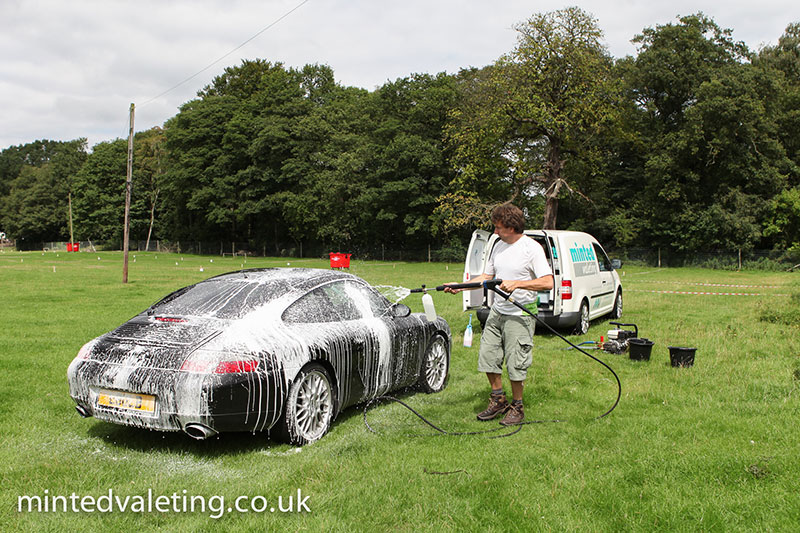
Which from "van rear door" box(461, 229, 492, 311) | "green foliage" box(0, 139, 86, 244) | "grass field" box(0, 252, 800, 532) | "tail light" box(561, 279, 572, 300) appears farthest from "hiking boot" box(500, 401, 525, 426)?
"green foliage" box(0, 139, 86, 244)

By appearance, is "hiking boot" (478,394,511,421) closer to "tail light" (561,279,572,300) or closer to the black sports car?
the black sports car

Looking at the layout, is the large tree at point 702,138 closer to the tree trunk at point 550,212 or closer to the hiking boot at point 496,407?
the tree trunk at point 550,212

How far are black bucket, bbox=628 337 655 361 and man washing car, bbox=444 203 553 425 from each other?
379 cm

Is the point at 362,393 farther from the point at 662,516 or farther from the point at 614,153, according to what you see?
the point at 614,153

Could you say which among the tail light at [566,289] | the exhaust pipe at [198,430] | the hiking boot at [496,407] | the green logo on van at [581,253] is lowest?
the hiking boot at [496,407]

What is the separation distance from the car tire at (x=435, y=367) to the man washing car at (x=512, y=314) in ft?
3.48

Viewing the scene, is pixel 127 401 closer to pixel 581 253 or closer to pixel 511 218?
pixel 511 218

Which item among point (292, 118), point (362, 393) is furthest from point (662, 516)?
point (292, 118)

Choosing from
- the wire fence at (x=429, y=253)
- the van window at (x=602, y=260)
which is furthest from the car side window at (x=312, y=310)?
the wire fence at (x=429, y=253)

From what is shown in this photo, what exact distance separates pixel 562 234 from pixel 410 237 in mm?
44867

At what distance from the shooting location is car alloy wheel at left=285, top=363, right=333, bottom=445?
16.4 feet

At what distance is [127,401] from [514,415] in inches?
136

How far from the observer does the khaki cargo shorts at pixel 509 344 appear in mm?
5840

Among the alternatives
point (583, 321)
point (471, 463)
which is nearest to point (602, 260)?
point (583, 321)
